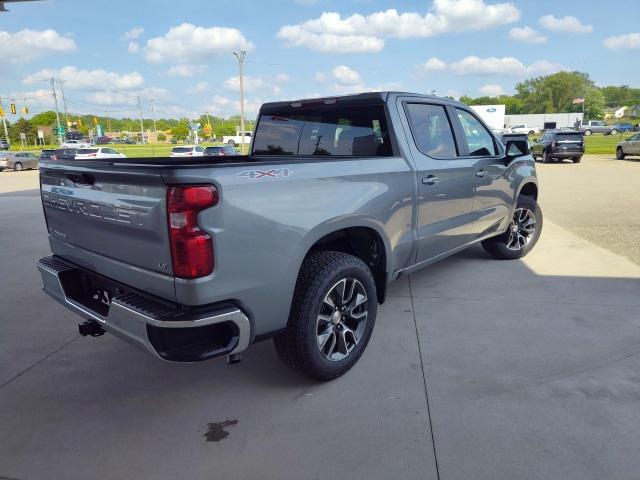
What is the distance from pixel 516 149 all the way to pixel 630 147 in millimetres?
21901

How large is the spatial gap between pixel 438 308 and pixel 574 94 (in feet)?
439

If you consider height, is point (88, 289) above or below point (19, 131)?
below

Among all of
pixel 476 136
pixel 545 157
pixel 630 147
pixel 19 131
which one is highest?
pixel 19 131

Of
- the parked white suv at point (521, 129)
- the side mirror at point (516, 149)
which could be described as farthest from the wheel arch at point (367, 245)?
the parked white suv at point (521, 129)

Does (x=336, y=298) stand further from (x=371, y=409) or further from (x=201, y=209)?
(x=201, y=209)

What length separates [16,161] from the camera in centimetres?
2986

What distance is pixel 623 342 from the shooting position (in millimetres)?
3543

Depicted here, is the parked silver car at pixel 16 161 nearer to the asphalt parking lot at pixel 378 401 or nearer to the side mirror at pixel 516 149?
the asphalt parking lot at pixel 378 401

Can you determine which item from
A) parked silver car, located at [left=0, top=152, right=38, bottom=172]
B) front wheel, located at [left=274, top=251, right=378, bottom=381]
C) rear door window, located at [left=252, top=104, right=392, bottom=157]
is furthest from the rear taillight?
parked silver car, located at [left=0, top=152, right=38, bottom=172]

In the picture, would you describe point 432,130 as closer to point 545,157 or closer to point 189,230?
point 189,230

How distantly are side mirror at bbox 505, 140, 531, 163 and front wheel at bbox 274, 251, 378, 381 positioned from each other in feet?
8.88

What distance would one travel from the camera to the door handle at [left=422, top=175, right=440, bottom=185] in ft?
12.2

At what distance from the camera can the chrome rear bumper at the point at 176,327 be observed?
2232 mm

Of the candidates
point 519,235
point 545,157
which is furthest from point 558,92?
point 519,235
